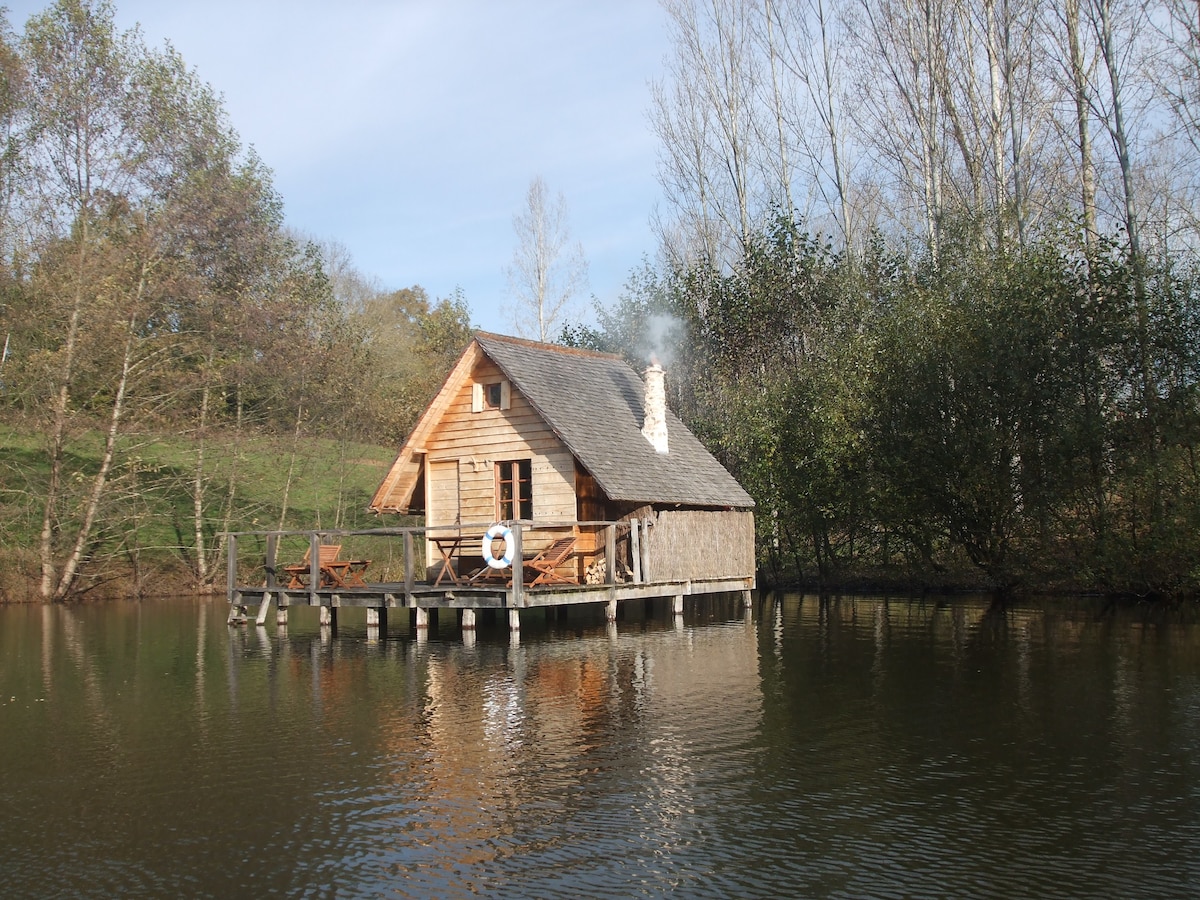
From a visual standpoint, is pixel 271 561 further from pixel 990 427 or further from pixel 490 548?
pixel 990 427

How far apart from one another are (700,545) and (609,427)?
3.37 meters

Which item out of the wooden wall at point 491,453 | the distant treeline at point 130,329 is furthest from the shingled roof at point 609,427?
the distant treeline at point 130,329

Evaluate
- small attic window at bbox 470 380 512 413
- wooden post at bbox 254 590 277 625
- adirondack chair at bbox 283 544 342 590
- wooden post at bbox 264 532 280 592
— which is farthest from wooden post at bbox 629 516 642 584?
wooden post at bbox 254 590 277 625

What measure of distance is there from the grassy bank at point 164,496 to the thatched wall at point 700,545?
8.15 metres

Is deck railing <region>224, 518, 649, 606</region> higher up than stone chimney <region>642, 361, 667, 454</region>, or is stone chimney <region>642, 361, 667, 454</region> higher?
stone chimney <region>642, 361, 667, 454</region>

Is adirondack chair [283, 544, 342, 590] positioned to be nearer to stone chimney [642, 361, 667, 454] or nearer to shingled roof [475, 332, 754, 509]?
shingled roof [475, 332, 754, 509]

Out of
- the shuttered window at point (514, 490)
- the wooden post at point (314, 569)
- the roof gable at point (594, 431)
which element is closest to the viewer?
the wooden post at point (314, 569)

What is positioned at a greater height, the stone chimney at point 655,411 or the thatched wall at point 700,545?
the stone chimney at point 655,411

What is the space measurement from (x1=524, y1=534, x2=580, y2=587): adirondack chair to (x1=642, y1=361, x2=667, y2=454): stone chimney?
4071 mm

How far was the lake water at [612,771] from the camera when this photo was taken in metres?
7.73

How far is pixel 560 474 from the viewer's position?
2438 cm

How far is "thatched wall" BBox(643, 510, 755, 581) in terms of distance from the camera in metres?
24.1

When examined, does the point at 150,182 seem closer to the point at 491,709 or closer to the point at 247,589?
the point at 247,589

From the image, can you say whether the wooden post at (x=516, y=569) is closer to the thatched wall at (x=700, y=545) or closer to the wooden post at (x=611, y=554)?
the wooden post at (x=611, y=554)
